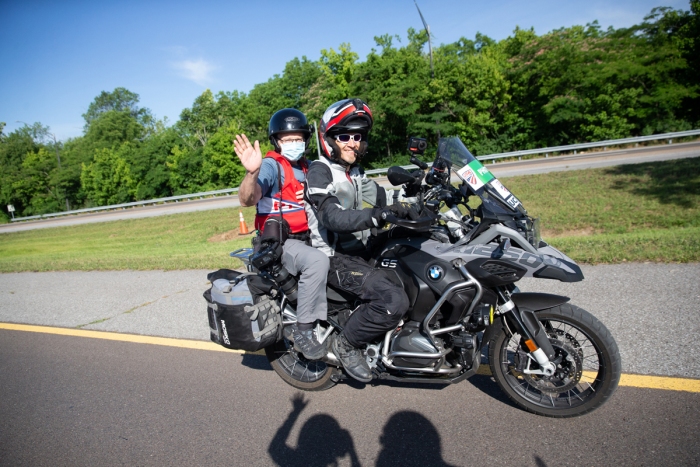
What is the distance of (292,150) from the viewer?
3977mm

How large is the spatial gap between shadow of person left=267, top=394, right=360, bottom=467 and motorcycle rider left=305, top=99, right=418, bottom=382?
0.42 m

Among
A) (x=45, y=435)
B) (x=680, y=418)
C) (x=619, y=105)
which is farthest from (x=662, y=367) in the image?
(x=619, y=105)

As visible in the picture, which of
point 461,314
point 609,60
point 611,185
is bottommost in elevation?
point 611,185

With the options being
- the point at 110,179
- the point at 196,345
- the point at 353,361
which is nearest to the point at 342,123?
the point at 353,361

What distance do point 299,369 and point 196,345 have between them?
167 cm

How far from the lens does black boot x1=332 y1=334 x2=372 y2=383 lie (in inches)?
130

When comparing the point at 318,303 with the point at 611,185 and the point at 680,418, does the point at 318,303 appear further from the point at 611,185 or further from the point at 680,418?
the point at 611,185

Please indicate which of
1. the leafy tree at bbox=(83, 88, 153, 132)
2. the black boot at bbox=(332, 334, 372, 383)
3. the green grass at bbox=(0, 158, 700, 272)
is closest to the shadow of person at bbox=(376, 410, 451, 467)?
the black boot at bbox=(332, 334, 372, 383)

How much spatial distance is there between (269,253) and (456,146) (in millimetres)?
1657

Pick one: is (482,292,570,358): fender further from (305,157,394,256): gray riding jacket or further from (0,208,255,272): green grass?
(0,208,255,272): green grass

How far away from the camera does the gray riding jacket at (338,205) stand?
9.45ft

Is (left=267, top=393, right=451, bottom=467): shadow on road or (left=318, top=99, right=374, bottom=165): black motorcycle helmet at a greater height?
(left=318, top=99, right=374, bottom=165): black motorcycle helmet

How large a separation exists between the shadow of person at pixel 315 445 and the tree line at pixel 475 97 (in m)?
16.8

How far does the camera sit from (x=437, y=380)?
3102 millimetres
